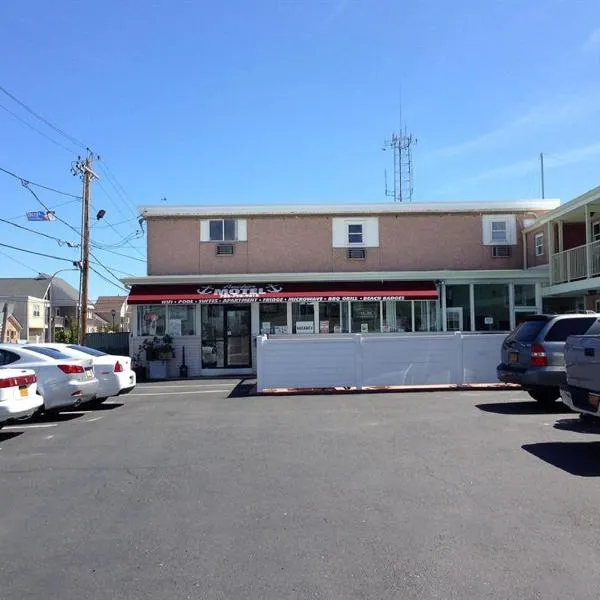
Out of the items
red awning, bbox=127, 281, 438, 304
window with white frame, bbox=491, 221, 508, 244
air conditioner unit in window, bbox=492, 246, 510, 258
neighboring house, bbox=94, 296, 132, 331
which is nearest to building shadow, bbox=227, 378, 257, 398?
red awning, bbox=127, 281, 438, 304

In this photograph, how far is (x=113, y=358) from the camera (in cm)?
1384

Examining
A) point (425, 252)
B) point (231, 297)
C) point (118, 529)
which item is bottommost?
point (118, 529)

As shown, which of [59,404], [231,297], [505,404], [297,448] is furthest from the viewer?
[231,297]

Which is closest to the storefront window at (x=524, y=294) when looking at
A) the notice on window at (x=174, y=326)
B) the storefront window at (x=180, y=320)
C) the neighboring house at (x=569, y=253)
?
the neighboring house at (x=569, y=253)

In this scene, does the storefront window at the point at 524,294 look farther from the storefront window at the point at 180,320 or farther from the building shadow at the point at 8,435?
the building shadow at the point at 8,435

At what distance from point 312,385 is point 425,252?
1022cm

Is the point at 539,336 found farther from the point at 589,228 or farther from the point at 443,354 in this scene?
the point at 589,228

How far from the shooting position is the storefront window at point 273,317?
2292 cm

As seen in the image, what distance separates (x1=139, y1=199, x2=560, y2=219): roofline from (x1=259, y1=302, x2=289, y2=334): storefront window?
3.58 meters

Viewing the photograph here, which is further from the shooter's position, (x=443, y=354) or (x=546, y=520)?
(x=443, y=354)

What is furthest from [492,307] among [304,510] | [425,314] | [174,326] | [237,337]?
[304,510]

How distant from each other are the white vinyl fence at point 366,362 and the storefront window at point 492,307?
7.26m

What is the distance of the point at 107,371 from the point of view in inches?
527

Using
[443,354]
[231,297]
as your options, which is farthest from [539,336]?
[231,297]
